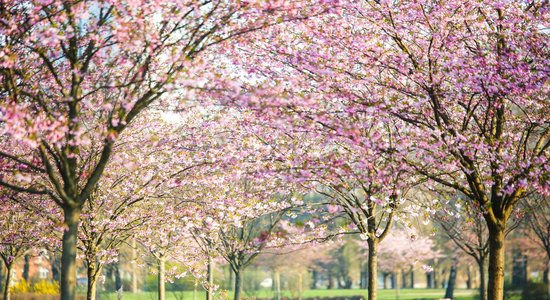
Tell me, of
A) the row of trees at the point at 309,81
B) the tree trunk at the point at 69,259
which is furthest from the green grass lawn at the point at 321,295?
the tree trunk at the point at 69,259

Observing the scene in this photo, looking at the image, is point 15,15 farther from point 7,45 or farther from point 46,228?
point 46,228

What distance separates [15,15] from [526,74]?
8.91 metres

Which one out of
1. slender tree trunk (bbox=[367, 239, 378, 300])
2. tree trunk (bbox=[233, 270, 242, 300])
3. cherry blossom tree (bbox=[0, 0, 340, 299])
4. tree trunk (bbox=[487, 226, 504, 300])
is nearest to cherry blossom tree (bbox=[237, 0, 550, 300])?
tree trunk (bbox=[487, 226, 504, 300])

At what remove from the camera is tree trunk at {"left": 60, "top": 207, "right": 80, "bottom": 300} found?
39.2 ft

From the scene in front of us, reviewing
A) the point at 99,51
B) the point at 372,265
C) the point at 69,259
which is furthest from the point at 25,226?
the point at 372,265

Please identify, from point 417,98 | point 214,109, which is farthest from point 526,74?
point 214,109

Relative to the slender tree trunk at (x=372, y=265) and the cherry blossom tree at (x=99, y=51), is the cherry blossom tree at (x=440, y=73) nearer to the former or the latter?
the cherry blossom tree at (x=99, y=51)

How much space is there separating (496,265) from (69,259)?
8500mm

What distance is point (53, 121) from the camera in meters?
10.9

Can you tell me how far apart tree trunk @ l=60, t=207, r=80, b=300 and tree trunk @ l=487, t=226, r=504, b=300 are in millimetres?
8264

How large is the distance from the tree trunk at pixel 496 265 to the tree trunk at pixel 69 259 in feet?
27.1

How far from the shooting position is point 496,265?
1384 cm

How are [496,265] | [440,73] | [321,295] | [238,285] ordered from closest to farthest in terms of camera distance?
1. [440,73]
2. [496,265]
3. [238,285]
4. [321,295]

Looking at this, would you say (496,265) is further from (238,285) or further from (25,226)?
(238,285)
